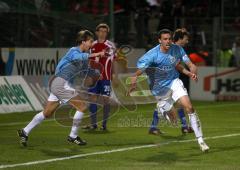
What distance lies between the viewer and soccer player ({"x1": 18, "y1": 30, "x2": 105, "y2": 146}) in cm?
1423

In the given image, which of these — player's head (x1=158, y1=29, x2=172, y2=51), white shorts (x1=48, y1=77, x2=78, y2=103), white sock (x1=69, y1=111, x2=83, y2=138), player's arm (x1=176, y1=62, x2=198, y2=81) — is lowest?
white sock (x1=69, y1=111, x2=83, y2=138)

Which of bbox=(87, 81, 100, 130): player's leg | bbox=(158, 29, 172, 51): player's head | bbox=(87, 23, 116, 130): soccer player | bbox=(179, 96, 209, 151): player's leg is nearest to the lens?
bbox=(179, 96, 209, 151): player's leg

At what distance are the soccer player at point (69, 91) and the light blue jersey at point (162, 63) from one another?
1.12 m

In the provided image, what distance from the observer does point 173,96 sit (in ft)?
47.4

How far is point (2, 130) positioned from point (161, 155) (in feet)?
17.7

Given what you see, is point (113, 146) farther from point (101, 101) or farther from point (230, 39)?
point (230, 39)

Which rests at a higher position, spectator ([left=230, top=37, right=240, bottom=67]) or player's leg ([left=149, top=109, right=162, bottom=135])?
spectator ([left=230, top=37, right=240, bottom=67])

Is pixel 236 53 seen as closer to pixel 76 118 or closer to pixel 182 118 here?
pixel 182 118

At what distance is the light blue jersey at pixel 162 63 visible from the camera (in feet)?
48.9

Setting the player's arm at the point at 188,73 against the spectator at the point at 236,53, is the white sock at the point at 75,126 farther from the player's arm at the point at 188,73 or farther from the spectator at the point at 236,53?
the spectator at the point at 236,53

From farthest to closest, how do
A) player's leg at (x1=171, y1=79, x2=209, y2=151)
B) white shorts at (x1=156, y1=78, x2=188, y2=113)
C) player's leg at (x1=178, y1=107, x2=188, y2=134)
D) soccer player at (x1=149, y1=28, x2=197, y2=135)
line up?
1. player's leg at (x1=178, y1=107, x2=188, y2=134)
2. soccer player at (x1=149, y1=28, x2=197, y2=135)
3. white shorts at (x1=156, y1=78, x2=188, y2=113)
4. player's leg at (x1=171, y1=79, x2=209, y2=151)

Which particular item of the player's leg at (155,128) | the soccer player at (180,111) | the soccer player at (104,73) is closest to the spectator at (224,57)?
the soccer player at (104,73)

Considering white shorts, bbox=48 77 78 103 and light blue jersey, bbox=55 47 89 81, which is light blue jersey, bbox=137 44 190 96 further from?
white shorts, bbox=48 77 78 103

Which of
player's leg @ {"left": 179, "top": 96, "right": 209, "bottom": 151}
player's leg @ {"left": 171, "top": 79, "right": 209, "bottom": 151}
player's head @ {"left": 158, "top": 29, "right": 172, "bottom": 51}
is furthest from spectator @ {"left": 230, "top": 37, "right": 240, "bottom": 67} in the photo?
player's leg @ {"left": 179, "top": 96, "right": 209, "bottom": 151}
